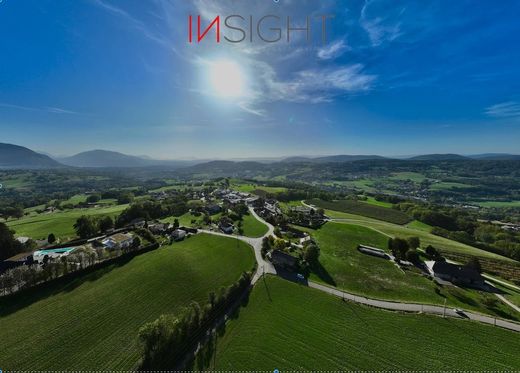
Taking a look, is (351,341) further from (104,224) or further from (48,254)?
(104,224)

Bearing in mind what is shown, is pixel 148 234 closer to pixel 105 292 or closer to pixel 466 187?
pixel 105 292

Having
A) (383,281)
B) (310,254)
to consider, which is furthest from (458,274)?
(310,254)

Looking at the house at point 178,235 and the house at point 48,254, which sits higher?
the house at point 48,254

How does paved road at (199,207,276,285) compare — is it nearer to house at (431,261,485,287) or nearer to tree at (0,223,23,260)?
house at (431,261,485,287)

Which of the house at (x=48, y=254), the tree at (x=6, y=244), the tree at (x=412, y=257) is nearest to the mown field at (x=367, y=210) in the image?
the tree at (x=412, y=257)

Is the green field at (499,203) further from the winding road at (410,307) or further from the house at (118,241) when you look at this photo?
the house at (118,241)
